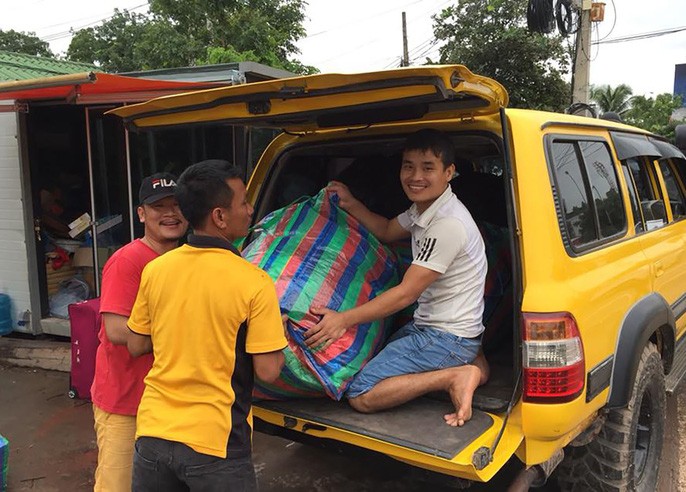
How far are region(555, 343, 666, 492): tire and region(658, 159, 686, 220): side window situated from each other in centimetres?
157

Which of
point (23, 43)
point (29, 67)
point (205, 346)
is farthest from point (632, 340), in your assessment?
point (23, 43)

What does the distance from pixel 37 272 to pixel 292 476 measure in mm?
3939

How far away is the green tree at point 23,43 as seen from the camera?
3612cm

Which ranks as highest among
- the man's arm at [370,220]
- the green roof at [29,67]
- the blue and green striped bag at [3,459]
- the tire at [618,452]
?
the green roof at [29,67]

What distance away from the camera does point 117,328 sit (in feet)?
7.02

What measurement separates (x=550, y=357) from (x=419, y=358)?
1.81 ft

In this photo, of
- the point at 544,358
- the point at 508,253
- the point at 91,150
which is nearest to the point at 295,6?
the point at 91,150

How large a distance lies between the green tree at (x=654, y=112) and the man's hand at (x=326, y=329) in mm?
25884

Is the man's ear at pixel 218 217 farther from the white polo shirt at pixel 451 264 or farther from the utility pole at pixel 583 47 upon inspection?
the utility pole at pixel 583 47

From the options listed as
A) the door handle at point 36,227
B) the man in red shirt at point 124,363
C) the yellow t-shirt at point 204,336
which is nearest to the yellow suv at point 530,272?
the man in red shirt at point 124,363

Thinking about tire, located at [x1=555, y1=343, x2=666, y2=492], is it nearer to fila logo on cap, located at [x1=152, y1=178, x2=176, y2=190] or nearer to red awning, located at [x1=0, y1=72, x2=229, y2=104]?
fila logo on cap, located at [x1=152, y1=178, x2=176, y2=190]

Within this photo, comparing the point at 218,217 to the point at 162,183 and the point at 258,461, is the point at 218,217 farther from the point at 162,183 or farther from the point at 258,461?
the point at 258,461

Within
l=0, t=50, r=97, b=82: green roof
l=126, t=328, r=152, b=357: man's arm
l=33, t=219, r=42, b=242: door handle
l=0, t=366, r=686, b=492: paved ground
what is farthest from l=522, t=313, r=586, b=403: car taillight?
l=0, t=50, r=97, b=82: green roof

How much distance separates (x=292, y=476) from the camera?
3545 mm
